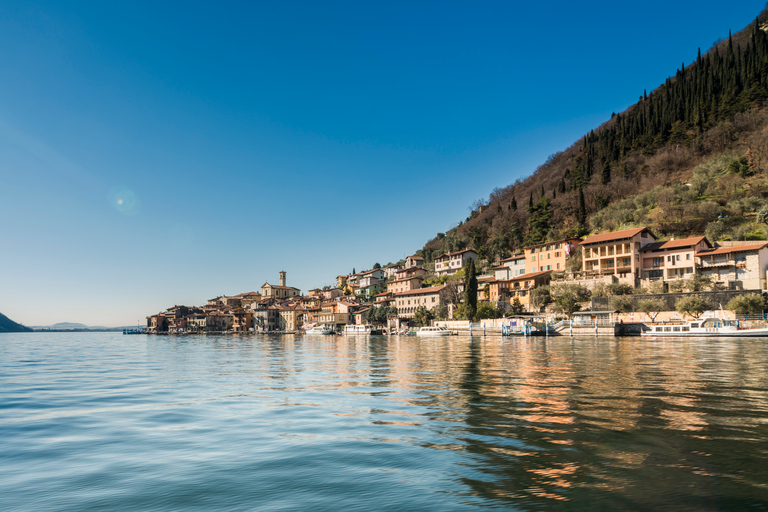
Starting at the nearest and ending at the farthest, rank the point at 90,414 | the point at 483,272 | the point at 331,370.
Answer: the point at 90,414 → the point at 331,370 → the point at 483,272

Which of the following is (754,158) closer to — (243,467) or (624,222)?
(624,222)

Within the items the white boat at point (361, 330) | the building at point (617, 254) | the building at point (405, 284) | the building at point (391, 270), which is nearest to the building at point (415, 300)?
the building at point (405, 284)

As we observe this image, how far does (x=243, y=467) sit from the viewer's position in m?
7.39

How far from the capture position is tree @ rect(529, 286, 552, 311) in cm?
6894

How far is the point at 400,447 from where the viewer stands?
837cm

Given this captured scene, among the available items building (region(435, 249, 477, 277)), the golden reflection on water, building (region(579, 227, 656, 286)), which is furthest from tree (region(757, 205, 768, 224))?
the golden reflection on water

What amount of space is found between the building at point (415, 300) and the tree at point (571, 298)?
85.7ft

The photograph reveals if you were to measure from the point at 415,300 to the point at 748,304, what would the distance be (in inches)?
2312

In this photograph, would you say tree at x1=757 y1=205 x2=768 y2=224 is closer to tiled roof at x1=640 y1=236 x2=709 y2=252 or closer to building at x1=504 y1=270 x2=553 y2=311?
tiled roof at x1=640 y1=236 x2=709 y2=252

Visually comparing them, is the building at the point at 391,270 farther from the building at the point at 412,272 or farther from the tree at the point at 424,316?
the tree at the point at 424,316

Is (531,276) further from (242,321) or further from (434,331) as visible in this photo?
(242,321)

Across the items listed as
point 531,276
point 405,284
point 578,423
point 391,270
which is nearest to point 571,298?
point 531,276

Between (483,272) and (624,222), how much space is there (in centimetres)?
2871

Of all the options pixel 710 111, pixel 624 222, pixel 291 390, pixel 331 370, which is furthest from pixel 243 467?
pixel 710 111
